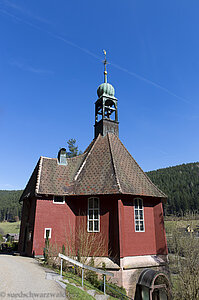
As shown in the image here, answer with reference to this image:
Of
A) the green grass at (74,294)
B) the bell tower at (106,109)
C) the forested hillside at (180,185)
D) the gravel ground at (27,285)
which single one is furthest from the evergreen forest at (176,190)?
the green grass at (74,294)

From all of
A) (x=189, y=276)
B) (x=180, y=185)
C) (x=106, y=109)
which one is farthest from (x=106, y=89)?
(x=180, y=185)

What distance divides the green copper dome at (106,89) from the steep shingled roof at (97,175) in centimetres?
571

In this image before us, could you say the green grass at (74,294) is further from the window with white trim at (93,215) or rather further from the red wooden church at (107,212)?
the window with white trim at (93,215)

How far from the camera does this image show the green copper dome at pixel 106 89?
2278 centimetres

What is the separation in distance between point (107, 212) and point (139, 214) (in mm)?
2595

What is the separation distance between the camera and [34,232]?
47.6ft

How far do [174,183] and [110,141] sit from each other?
83847 mm

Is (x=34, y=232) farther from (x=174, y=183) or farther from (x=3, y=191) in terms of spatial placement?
(x=3, y=191)

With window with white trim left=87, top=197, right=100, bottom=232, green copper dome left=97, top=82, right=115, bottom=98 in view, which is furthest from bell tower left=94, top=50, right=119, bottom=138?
window with white trim left=87, top=197, right=100, bottom=232

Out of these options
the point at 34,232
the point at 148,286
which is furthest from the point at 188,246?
the point at 34,232

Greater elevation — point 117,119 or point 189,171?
point 189,171

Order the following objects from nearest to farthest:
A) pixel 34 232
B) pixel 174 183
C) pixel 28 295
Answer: pixel 28 295 < pixel 34 232 < pixel 174 183

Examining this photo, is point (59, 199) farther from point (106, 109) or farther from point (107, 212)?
point (106, 109)

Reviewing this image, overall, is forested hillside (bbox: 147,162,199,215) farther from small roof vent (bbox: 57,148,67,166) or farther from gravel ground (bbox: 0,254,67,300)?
gravel ground (bbox: 0,254,67,300)
